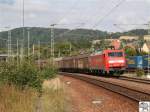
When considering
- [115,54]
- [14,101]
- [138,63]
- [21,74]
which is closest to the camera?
[14,101]

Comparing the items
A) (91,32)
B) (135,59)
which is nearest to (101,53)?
(135,59)

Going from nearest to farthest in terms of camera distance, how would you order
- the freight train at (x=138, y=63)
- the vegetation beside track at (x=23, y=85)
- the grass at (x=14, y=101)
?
the grass at (x=14, y=101), the vegetation beside track at (x=23, y=85), the freight train at (x=138, y=63)

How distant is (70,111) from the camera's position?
56.4 ft

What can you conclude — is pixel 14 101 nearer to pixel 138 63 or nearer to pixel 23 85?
pixel 23 85

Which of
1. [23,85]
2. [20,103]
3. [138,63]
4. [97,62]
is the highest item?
[97,62]

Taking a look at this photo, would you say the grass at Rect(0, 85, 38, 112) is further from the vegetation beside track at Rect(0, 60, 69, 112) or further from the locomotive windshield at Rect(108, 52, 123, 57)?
the locomotive windshield at Rect(108, 52, 123, 57)

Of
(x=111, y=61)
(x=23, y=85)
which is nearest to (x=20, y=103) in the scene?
(x=23, y=85)

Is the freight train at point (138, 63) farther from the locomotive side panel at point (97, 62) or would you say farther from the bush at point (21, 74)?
the bush at point (21, 74)

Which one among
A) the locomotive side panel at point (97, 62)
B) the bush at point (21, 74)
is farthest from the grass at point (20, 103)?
the locomotive side panel at point (97, 62)

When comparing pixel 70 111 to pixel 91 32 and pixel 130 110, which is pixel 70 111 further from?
pixel 91 32

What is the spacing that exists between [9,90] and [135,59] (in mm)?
55978

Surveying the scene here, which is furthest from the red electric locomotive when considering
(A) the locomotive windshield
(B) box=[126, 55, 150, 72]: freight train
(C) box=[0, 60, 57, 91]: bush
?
(C) box=[0, 60, 57, 91]: bush

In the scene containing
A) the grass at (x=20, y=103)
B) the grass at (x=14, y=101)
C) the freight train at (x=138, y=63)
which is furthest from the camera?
the freight train at (x=138, y=63)

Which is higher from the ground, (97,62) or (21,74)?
(97,62)
